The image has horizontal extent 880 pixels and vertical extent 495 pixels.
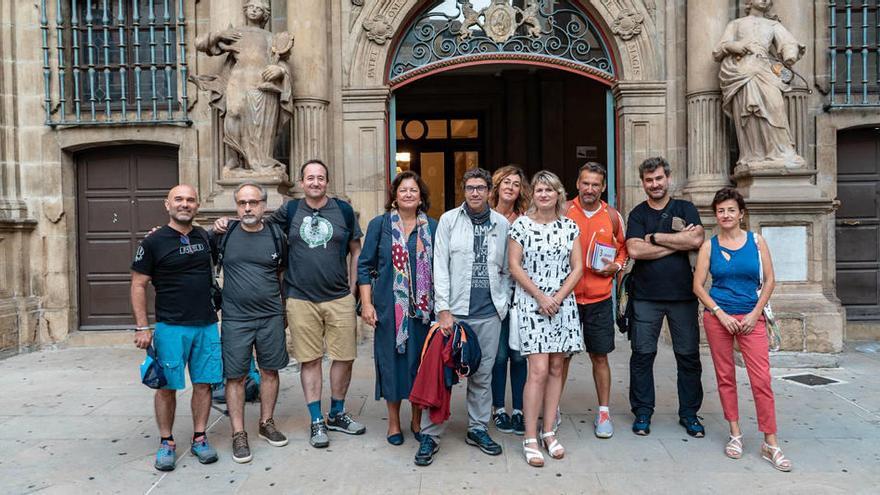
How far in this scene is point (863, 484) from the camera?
13.2 feet

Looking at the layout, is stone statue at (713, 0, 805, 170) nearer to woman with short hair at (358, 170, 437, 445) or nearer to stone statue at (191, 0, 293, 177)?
woman with short hair at (358, 170, 437, 445)

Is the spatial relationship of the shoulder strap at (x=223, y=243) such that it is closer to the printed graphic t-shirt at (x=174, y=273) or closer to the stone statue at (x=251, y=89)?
the printed graphic t-shirt at (x=174, y=273)

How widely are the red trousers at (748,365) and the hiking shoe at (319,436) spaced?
2834 mm

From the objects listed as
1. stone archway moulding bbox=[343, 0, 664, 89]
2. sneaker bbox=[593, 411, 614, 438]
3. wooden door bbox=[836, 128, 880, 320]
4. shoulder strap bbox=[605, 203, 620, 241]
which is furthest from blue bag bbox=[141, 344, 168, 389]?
wooden door bbox=[836, 128, 880, 320]

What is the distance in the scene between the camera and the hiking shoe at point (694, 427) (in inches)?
190

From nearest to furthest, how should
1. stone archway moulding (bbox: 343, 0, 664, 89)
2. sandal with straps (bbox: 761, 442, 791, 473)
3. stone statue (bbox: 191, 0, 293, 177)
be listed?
sandal with straps (bbox: 761, 442, 791, 473) → stone statue (bbox: 191, 0, 293, 177) → stone archway moulding (bbox: 343, 0, 664, 89)

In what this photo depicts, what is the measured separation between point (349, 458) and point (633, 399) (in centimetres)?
219

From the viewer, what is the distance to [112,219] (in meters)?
9.14

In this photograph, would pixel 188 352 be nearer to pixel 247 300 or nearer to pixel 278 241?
pixel 247 300

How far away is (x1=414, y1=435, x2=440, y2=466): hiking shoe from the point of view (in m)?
4.36

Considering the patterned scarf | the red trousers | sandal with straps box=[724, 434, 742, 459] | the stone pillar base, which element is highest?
the stone pillar base

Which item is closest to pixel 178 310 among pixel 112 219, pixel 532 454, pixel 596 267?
pixel 532 454

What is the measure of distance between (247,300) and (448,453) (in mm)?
1761

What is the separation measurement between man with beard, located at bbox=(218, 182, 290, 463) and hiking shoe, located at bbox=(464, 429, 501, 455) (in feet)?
4.77
